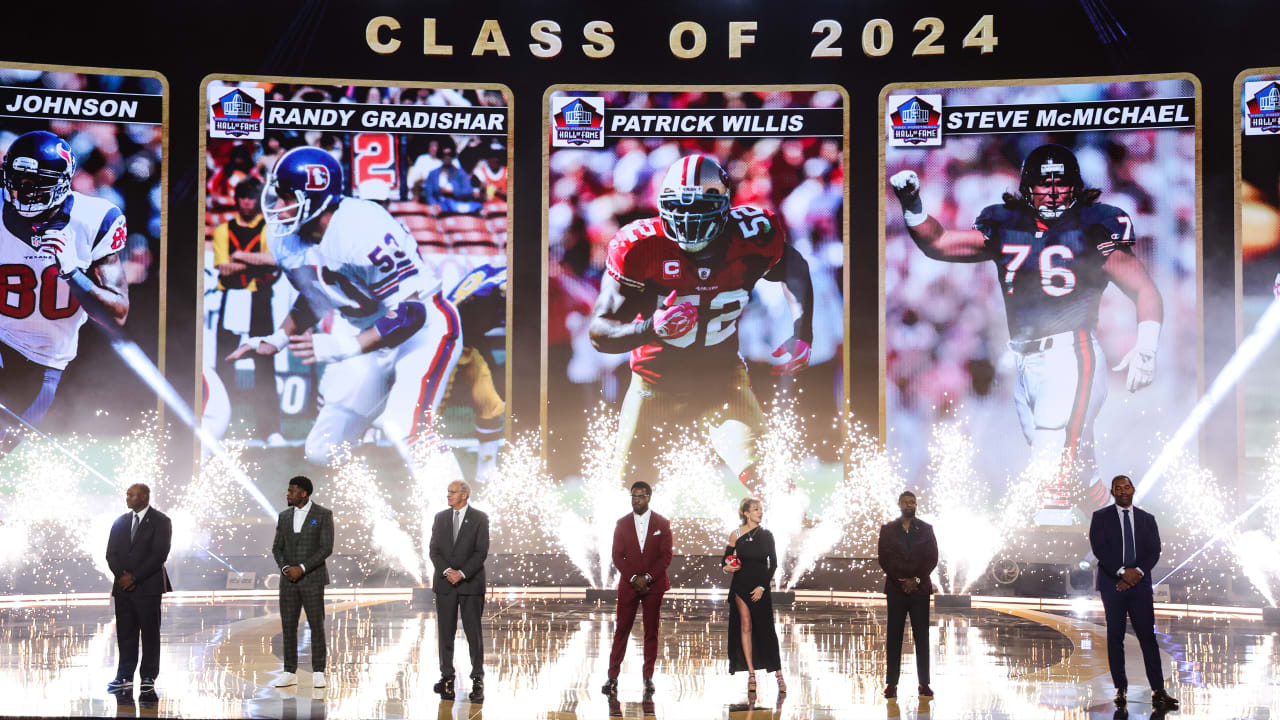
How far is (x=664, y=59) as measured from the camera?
14180 mm

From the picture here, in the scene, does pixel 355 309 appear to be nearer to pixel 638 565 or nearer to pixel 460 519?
pixel 460 519

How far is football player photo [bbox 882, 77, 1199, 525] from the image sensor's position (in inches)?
532

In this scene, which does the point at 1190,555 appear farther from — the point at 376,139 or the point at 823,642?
the point at 376,139

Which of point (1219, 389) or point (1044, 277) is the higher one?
point (1044, 277)

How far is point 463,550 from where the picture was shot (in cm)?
703

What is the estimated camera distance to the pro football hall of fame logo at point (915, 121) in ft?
46.0

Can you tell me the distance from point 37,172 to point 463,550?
29.9ft

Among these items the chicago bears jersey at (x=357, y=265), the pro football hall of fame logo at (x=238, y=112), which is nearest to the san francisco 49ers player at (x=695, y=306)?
the chicago bears jersey at (x=357, y=265)

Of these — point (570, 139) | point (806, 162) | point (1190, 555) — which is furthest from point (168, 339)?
point (1190, 555)

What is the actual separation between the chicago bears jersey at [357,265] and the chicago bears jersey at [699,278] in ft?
7.53

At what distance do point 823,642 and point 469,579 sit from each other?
382cm

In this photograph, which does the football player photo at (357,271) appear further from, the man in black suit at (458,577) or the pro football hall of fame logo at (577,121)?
the man in black suit at (458,577)

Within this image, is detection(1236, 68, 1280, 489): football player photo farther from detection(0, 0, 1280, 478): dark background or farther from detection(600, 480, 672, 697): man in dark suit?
detection(600, 480, 672, 697): man in dark suit

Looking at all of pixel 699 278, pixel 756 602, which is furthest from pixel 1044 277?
pixel 756 602
